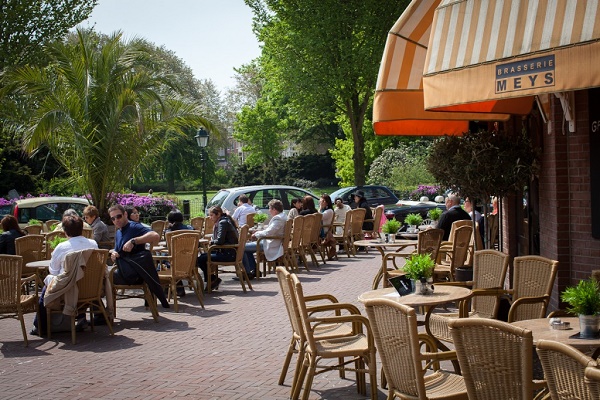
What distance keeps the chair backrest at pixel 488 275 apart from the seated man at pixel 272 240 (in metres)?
8.02

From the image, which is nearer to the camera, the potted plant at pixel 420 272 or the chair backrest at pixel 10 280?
the potted plant at pixel 420 272

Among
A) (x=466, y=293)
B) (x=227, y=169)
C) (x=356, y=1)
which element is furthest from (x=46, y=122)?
(x=227, y=169)

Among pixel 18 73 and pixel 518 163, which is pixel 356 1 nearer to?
pixel 18 73

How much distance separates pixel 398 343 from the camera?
5312 millimetres

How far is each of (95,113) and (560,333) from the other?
579 inches

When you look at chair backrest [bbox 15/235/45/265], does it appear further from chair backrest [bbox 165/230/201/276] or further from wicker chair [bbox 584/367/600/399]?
wicker chair [bbox 584/367/600/399]

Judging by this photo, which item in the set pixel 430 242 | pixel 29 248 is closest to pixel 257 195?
pixel 29 248

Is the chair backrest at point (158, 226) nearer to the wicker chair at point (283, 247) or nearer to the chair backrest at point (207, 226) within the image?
the chair backrest at point (207, 226)

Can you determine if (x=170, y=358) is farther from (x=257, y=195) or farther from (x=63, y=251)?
(x=257, y=195)

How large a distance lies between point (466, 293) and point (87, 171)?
12632 millimetres

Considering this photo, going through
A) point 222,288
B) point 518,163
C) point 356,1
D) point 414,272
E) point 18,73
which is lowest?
point 222,288

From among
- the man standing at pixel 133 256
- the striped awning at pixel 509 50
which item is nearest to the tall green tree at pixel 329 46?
the man standing at pixel 133 256

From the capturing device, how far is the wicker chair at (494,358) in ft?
14.2

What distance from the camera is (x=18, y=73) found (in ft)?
60.6
